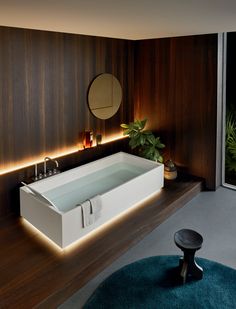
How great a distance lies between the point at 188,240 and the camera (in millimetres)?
3051

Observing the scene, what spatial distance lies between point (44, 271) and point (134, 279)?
849mm

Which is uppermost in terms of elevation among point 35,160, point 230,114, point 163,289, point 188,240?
point 230,114

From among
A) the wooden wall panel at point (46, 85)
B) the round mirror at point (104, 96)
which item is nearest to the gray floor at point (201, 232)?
the wooden wall panel at point (46, 85)

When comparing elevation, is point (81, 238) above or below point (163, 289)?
above

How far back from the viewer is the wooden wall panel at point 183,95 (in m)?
4.75

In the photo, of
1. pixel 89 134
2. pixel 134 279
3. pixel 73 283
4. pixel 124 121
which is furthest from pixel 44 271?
pixel 124 121

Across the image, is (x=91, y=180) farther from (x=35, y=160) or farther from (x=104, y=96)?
(x=104, y=96)

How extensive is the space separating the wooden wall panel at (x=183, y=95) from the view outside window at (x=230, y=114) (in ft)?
1.59

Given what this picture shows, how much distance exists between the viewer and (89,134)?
4.81 metres

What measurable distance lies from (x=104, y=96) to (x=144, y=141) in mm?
932

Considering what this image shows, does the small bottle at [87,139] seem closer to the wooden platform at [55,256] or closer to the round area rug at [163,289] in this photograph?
the wooden platform at [55,256]

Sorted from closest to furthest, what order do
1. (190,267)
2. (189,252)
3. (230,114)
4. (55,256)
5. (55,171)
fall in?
1. (189,252)
2. (190,267)
3. (55,256)
4. (55,171)
5. (230,114)

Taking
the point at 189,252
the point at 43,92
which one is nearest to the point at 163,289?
the point at 189,252

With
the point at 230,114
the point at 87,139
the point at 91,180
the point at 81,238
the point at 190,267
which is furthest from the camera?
the point at 230,114
